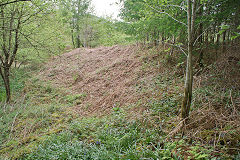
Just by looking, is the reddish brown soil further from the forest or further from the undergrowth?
the undergrowth

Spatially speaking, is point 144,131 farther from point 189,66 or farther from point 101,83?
point 101,83

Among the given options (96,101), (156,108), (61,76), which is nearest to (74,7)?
(61,76)

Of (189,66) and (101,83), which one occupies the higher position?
(189,66)

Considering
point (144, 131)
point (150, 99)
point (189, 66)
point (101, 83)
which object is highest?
point (189, 66)

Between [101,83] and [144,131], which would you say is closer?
[144,131]

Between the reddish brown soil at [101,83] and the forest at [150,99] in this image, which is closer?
the forest at [150,99]

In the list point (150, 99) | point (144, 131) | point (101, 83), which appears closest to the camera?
point (144, 131)

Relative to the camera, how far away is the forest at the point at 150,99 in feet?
8.31

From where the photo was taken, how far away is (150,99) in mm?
4543

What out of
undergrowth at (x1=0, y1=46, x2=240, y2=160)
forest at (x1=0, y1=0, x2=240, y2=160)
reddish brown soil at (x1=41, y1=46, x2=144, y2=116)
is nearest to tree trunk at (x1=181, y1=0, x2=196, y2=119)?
forest at (x1=0, y1=0, x2=240, y2=160)

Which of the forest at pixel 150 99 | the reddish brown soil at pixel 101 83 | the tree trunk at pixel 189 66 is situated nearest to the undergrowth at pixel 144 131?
the forest at pixel 150 99

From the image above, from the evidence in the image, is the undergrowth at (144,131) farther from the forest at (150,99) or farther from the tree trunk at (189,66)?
the tree trunk at (189,66)

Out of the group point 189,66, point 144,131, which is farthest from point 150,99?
Answer: point 189,66

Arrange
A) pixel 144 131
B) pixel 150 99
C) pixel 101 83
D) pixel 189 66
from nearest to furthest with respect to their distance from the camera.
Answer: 1. pixel 189 66
2. pixel 144 131
3. pixel 150 99
4. pixel 101 83
